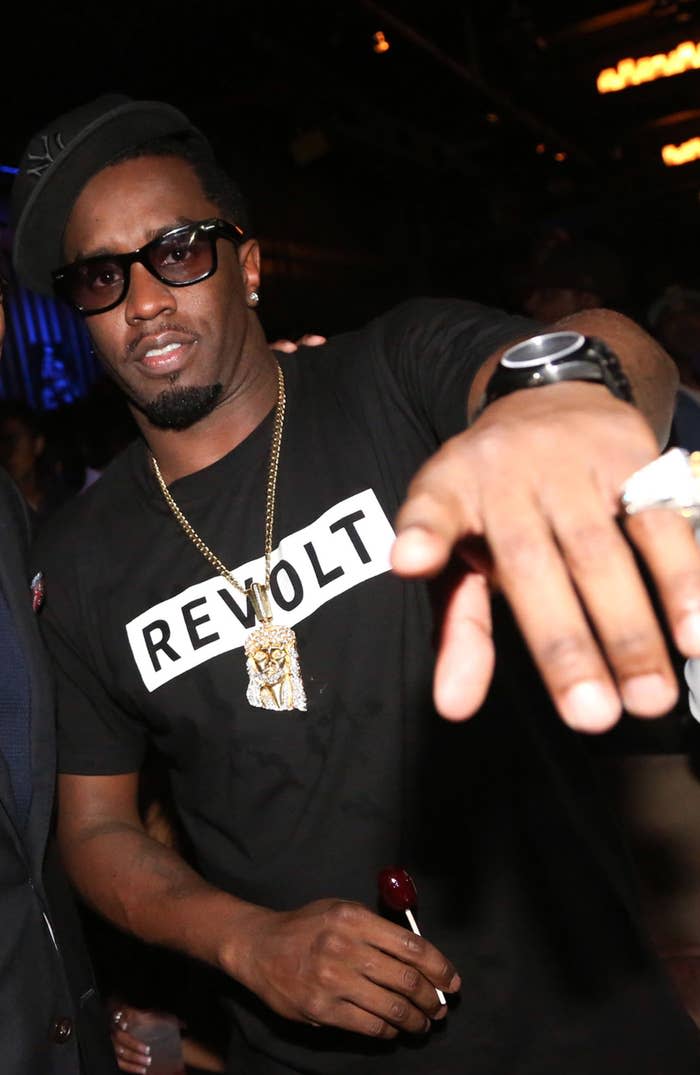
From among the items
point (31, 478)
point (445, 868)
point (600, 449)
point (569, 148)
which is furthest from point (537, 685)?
point (569, 148)

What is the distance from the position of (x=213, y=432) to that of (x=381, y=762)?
70 cm

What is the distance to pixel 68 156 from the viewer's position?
77.8 inches

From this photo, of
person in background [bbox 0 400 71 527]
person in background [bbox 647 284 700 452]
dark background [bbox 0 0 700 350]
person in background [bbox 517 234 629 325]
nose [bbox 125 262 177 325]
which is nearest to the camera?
nose [bbox 125 262 177 325]

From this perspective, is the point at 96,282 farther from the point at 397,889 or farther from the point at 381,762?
the point at 397,889

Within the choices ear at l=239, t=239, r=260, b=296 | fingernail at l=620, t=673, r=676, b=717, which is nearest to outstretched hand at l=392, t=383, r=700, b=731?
fingernail at l=620, t=673, r=676, b=717

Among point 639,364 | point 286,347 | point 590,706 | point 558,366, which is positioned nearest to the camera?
point 590,706

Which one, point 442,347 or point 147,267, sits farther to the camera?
point 147,267

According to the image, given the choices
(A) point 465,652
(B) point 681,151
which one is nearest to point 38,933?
(A) point 465,652

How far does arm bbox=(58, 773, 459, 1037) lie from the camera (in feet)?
4.95

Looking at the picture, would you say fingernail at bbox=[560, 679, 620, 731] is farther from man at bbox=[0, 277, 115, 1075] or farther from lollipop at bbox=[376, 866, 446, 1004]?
man at bbox=[0, 277, 115, 1075]

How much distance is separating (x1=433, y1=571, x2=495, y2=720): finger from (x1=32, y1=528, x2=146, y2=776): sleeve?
1.16m

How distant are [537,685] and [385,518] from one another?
0.40 metres

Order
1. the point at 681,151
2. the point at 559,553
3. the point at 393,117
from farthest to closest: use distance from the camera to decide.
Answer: the point at 681,151 < the point at 393,117 < the point at 559,553

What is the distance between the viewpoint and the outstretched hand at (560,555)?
2.57ft
